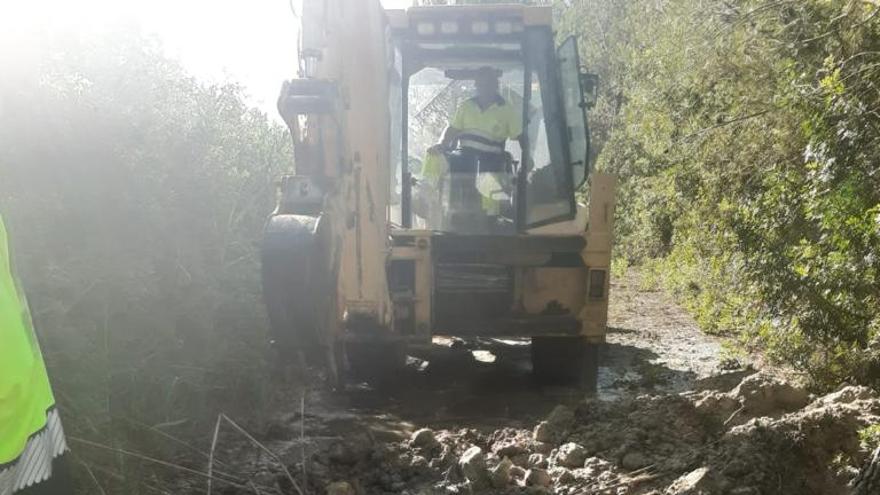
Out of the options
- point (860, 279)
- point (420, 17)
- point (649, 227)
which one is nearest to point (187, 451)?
point (420, 17)

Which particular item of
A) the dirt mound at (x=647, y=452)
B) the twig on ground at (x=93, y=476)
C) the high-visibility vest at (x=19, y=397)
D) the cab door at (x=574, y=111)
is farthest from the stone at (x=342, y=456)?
the cab door at (x=574, y=111)

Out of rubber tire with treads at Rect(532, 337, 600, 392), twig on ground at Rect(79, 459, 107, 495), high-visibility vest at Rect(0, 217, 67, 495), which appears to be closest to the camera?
high-visibility vest at Rect(0, 217, 67, 495)

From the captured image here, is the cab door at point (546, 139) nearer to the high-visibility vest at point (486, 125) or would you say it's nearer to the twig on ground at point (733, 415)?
the high-visibility vest at point (486, 125)

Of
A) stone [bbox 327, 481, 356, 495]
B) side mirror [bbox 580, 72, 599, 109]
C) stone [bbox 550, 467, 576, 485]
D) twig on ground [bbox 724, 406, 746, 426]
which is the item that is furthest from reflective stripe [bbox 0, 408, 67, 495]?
side mirror [bbox 580, 72, 599, 109]

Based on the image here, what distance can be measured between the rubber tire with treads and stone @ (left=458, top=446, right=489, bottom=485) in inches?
106

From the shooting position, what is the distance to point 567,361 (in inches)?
280

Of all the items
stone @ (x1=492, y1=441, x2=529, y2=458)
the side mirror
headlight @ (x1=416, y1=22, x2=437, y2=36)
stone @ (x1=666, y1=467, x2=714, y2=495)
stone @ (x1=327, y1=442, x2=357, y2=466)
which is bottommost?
stone @ (x1=327, y1=442, x2=357, y2=466)

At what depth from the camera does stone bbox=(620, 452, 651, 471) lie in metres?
4.36

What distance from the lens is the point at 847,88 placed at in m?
5.82

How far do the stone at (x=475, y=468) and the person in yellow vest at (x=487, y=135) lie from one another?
9.44 ft

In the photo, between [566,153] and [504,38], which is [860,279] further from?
[504,38]

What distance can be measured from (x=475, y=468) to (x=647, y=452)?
915 mm

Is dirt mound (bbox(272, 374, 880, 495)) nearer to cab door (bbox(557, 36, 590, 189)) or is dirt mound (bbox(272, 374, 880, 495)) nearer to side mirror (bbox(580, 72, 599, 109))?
cab door (bbox(557, 36, 590, 189))

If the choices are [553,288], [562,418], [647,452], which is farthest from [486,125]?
[647,452]
